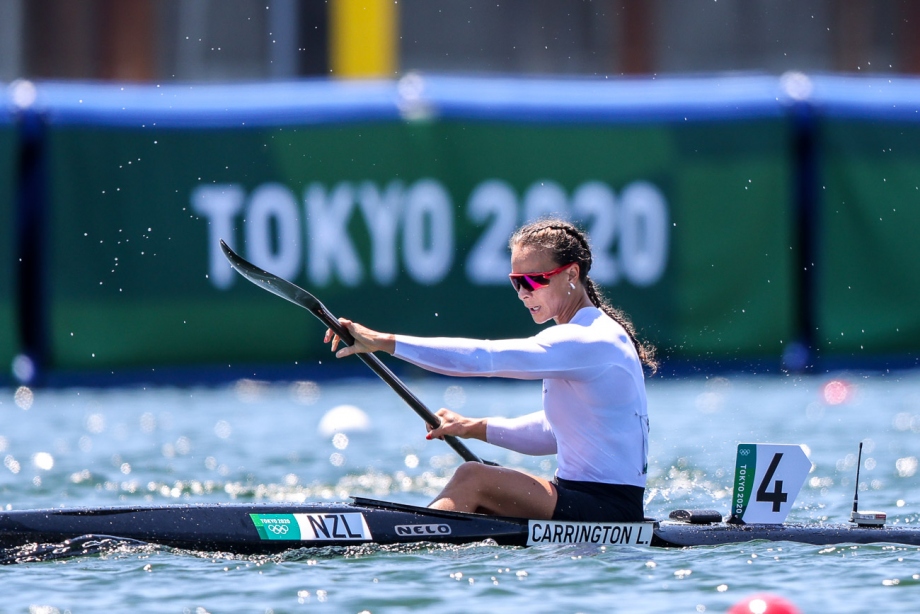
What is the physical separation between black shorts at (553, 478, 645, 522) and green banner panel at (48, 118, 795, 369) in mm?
5872

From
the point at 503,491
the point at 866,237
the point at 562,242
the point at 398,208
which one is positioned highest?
the point at 398,208

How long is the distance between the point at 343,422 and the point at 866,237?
4.41 meters

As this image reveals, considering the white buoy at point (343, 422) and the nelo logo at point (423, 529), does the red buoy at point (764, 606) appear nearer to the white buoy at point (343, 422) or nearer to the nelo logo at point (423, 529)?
the nelo logo at point (423, 529)

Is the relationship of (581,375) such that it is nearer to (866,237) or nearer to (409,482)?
(409,482)

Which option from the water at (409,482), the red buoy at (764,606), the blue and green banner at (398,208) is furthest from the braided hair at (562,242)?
the blue and green banner at (398,208)

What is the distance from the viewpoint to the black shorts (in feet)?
18.7

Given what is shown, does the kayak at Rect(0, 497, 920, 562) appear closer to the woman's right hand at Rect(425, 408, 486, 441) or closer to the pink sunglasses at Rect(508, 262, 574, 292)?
the woman's right hand at Rect(425, 408, 486, 441)

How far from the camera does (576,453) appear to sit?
5.72 m

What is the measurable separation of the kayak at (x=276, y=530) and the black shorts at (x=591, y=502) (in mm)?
28

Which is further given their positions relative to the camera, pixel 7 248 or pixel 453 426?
pixel 7 248

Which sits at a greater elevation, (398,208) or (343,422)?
(398,208)

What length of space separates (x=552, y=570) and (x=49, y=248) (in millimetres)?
6771

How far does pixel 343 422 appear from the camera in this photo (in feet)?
32.7

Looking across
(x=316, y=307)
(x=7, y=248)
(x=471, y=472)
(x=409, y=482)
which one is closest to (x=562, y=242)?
(x=471, y=472)
